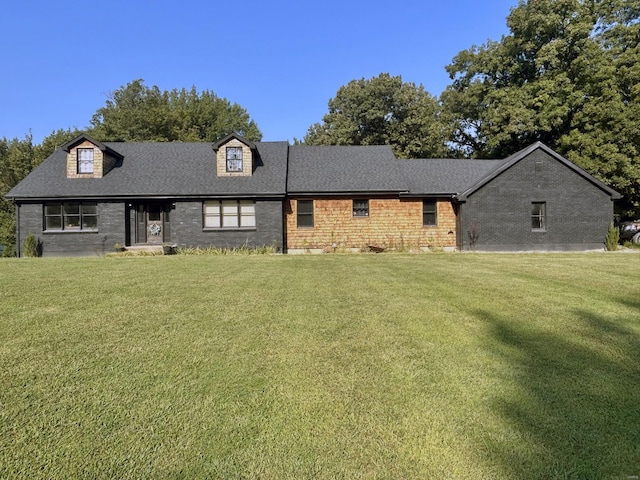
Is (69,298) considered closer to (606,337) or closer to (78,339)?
(78,339)

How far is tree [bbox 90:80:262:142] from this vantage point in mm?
35875

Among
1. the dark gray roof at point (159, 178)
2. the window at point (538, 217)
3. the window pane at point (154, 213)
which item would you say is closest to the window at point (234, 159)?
the dark gray roof at point (159, 178)

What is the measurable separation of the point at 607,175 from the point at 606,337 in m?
22.9

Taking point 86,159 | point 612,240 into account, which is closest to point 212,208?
point 86,159

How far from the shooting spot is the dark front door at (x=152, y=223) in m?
18.3

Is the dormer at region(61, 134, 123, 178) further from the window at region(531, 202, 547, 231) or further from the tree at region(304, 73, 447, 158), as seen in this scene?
the tree at region(304, 73, 447, 158)

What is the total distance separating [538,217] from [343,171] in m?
9.86

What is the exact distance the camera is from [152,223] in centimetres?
1848

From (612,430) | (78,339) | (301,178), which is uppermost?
(301,178)

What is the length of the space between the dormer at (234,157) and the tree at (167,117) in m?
17.2

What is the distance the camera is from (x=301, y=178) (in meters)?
19.1

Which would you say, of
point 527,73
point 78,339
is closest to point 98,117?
point 527,73

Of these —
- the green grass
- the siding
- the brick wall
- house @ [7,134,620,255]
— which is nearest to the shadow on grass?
the green grass

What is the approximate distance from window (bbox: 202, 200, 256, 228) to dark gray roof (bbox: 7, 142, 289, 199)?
2.11 ft
